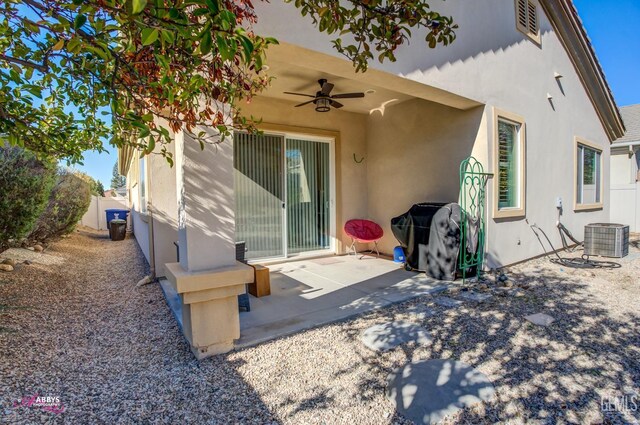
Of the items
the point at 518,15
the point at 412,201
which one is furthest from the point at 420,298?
the point at 518,15

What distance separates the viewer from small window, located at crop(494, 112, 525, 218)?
18.9ft

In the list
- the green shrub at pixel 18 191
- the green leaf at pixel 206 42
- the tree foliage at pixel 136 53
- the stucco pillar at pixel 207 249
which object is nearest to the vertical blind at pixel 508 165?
the tree foliage at pixel 136 53

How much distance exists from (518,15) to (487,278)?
501cm

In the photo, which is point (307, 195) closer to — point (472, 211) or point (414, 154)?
point (414, 154)

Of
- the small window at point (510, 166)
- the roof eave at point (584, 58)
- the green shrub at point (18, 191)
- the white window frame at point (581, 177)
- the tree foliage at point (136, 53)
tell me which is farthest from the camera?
the white window frame at point (581, 177)

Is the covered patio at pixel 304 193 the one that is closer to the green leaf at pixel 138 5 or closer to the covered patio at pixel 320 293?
the covered patio at pixel 320 293

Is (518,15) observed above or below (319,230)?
above

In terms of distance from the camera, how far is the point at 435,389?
7.59ft

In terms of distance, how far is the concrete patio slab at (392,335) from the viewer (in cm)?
303

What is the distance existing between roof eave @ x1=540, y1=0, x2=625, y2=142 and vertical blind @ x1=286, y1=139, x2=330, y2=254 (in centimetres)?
585

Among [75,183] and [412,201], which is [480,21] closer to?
[412,201]

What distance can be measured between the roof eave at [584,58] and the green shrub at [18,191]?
9900mm

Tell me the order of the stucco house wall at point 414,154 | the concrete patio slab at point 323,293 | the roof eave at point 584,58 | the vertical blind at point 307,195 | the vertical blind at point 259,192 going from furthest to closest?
the roof eave at point 584,58 < the vertical blind at point 307,195 < the vertical blind at point 259,192 < the stucco house wall at point 414,154 < the concrete patio slab at point 323,293

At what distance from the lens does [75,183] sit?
8.85 metres
